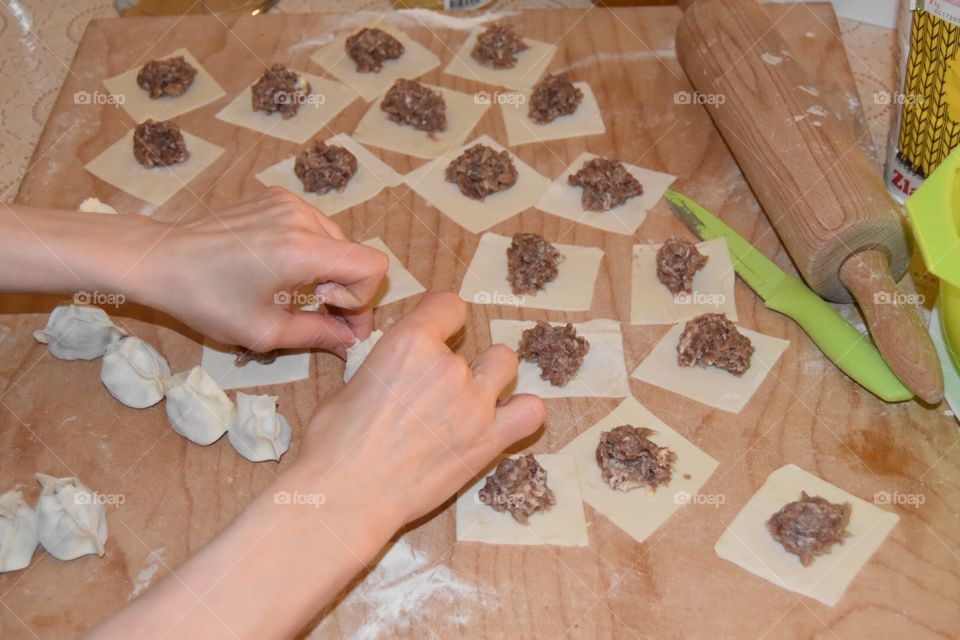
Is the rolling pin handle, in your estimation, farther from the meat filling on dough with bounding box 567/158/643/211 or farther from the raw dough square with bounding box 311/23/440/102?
the raw dough square with bounding box 311/23/440/102

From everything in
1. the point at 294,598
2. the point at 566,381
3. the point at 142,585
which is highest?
the point at 294,598

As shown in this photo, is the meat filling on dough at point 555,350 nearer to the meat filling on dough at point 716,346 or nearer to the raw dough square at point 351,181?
the meat filling on dough at point 716,346

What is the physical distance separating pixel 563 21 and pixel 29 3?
1.47m

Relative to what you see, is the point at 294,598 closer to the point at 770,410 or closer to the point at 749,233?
the point at 770,410

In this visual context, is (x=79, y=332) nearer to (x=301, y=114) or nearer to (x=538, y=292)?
(x=301, y=114)

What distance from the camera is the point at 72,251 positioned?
1476 millimetres

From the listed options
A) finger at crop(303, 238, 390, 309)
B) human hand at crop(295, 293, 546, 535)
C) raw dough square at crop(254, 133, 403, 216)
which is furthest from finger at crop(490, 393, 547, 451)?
raw dough square at crop(254, 133, 403, 216)

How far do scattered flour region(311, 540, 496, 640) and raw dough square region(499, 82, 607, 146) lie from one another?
3.25ft

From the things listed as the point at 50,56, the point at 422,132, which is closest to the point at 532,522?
the point at 422,132

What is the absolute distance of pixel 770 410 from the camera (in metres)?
1.59

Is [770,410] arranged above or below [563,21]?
below

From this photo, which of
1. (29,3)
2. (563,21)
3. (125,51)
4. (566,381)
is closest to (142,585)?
(566,381)

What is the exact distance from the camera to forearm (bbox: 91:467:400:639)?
1.10 m

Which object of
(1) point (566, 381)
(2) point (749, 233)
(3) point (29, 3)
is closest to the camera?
(1) point (566, 381)
